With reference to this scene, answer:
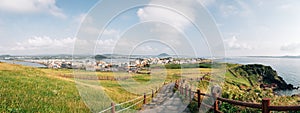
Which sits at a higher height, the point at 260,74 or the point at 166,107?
the point at 166,107

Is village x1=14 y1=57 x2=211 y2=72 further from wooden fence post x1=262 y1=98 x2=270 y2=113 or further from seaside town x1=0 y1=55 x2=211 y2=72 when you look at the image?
wooden fence post x1=262 y1=98 x2=270 y2=113

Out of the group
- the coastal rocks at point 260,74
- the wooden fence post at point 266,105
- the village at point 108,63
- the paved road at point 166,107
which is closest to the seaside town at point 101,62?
the village at point 108,63

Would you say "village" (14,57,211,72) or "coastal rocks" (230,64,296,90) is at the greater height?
"village" (14,57,211,72)

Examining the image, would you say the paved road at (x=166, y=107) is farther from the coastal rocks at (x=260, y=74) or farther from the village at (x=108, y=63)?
the coastal rocks at (x=260, y=74)

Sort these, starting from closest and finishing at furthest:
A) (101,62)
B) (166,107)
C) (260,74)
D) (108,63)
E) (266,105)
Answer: (266,105), (166,107), (101,62), (108,63), (260,74)

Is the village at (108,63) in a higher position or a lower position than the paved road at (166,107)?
higher

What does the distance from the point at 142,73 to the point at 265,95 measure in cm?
4877

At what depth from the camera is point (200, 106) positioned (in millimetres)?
11375

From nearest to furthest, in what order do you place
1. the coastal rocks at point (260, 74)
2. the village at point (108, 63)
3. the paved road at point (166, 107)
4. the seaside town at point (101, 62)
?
the paved road at point (166, 107), the village at point (108, 63), the seaside town at point (101, 62), the coastal rocks at point (260, 74)

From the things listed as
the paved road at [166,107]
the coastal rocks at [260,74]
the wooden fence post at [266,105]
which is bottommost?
the coastal rocks at [260,74]

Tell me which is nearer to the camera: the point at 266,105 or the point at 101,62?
the point at 266,105

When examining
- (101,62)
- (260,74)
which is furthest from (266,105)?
(260,74)

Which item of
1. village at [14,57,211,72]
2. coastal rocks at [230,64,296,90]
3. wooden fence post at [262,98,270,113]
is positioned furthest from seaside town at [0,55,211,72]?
coastal rocks at [230,64,296,90]

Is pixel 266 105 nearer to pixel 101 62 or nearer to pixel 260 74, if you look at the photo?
pixel 101 62
